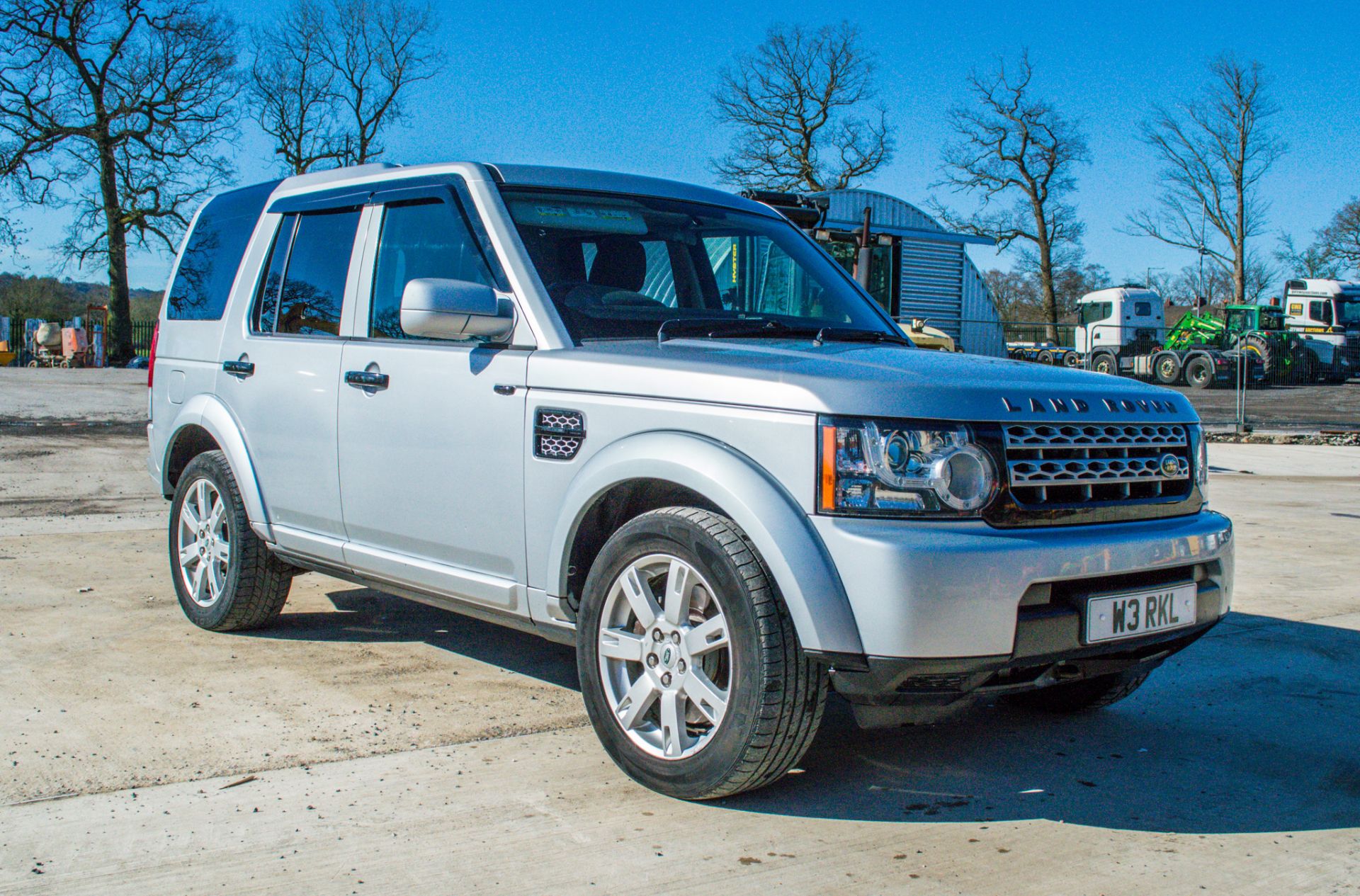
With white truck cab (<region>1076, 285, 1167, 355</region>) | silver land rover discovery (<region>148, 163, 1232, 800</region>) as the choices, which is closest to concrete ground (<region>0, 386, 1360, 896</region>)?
silver land rover discovery (<region>148, 163, 1232, 800</region>)

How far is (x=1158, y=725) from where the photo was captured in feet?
13.7

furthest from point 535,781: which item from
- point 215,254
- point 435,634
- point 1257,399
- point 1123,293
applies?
point 1123,293

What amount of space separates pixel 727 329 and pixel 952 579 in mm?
1362

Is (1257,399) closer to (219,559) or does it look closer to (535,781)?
(219,559)

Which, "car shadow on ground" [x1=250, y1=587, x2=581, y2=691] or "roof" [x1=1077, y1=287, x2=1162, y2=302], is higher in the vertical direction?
"roof" [x1=1077, y1=287, x2=1162, y2=302]

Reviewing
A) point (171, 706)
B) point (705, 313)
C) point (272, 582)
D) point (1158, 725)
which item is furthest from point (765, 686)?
point (272, 582)

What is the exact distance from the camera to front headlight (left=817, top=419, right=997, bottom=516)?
2.96 metres

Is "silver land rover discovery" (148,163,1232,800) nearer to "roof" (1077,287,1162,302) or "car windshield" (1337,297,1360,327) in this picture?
"roof" (1077,287,1162,302)

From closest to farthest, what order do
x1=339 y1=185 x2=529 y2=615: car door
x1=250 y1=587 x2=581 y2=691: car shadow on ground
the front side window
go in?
x1=339 y1=185 x2=529 y2=615: car door, the front side window, x1=250 y1=587 x2=581 y2=691: car shadow on ground

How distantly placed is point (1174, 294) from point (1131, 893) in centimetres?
7750

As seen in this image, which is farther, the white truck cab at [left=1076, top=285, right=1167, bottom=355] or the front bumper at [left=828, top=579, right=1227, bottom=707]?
the white truck cab at [left=1076, top=285, right=1167, bottom=355]

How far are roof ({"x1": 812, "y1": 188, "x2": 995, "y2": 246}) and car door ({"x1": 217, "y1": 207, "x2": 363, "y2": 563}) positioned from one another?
22.8 meters

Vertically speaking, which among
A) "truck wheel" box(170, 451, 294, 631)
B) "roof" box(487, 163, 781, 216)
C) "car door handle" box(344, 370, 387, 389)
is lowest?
"truck wheel" box(170, 451, 294, 631)

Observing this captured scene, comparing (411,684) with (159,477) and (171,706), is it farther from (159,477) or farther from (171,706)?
(159,477)
